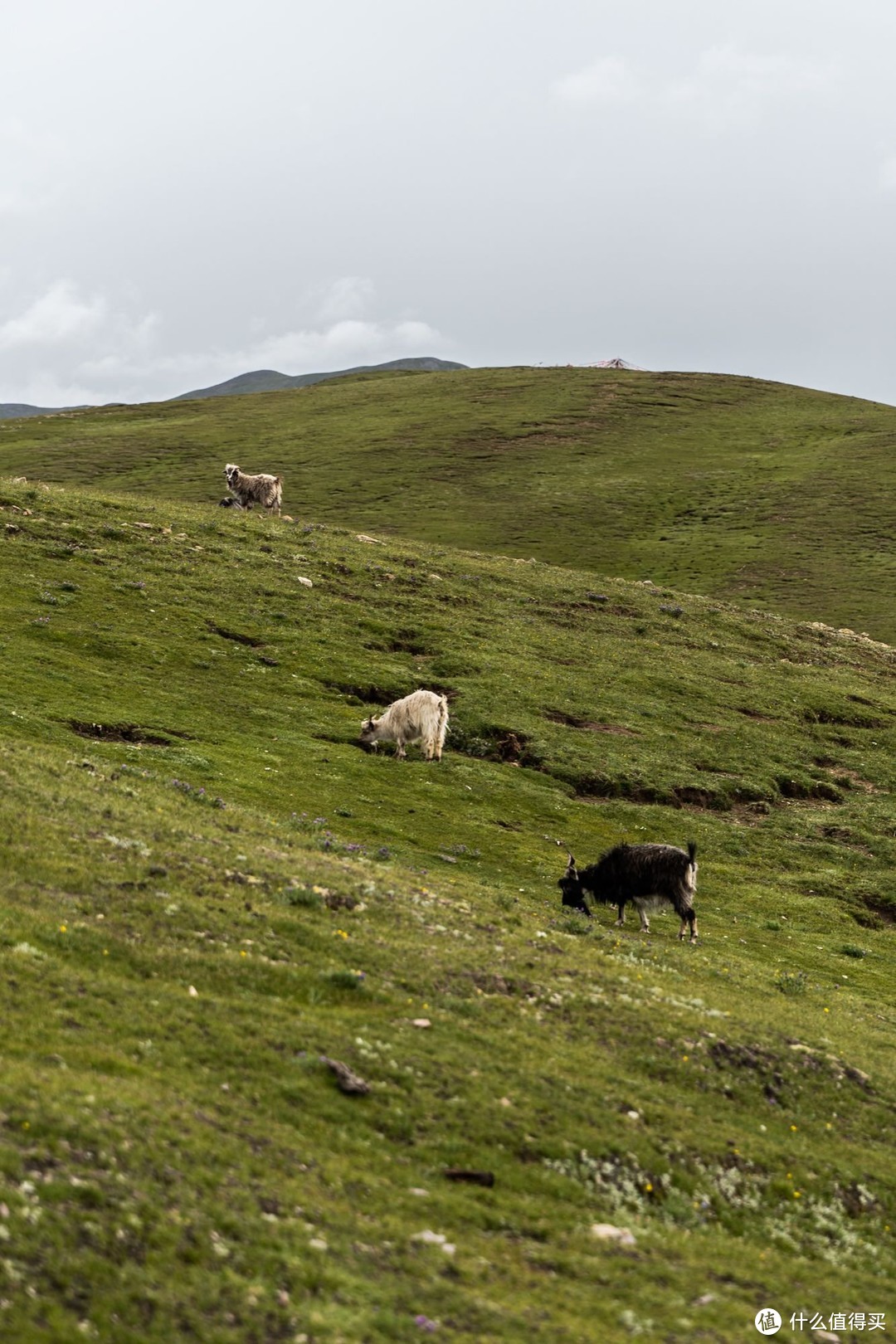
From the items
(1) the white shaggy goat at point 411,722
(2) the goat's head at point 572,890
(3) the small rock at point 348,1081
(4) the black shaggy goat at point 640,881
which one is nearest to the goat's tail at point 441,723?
(1) the white shaggy goat at point 411,722

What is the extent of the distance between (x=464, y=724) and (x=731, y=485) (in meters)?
81.8

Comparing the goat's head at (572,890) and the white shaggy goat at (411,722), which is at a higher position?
the white shaggy goat at (411,722)

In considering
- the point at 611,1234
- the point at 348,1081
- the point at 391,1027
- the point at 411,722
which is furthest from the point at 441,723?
the point at 611,1234

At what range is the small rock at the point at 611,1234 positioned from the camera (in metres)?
10.4

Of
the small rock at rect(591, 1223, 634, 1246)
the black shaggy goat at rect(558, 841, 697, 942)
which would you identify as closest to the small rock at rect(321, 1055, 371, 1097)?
the small rock at rect(591, 1223, 634, 1246)

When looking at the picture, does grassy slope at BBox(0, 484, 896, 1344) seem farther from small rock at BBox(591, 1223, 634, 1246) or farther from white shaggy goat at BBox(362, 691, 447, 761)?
white shaggy goat at BBox(362, 691, 447, 761)

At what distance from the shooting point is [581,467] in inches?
4589

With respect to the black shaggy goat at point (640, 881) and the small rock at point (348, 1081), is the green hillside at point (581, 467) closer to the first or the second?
the black shaggy goat at point (640, 881)

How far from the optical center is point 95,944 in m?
13.3

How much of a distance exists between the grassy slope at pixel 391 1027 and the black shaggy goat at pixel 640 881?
2.85 feet

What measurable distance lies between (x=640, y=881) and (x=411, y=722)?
1179 cm

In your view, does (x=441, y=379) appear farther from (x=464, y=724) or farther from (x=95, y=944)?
(x=95, y=944)

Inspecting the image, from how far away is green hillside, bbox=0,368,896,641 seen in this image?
295ft

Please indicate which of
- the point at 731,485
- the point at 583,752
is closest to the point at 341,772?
the point at 583,752
